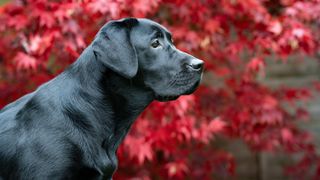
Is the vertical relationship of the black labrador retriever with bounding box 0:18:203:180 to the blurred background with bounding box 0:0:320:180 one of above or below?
above

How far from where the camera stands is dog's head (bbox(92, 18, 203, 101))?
2520 mm

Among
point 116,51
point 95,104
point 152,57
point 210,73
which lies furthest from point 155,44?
point 210,73

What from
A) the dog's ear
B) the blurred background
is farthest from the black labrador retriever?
the blurred background

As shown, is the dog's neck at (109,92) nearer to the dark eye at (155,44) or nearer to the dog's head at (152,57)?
the dog's head at (152,57)

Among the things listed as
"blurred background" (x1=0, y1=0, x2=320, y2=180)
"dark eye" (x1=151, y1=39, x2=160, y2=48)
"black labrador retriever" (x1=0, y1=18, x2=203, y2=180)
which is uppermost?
"dark eye" (x1=151, y1=39, x2=160, y2=48)

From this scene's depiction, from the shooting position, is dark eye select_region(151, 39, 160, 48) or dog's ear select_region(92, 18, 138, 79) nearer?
dog's ear select_region(92, 18, 138, 79)

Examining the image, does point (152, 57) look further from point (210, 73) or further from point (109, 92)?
point (210, 73)

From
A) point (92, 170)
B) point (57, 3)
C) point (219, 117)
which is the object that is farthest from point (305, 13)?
point (92, 170)

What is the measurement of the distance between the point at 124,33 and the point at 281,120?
3.16 m

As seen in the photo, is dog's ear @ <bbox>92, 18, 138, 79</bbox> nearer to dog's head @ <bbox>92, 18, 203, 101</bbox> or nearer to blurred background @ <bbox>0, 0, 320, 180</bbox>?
dog's head @ <bbox>92, 18, 203, 101</bbox>

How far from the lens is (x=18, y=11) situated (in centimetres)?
450

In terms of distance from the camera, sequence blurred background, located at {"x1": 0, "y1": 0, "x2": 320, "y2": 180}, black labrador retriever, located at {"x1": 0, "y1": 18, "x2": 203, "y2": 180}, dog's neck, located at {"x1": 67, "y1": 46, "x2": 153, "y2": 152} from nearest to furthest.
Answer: black labrador retriever, located at {"x1": 0, "y1": 18, "x2": 203, "y2": 180}, dog's neck, located at {"x1": 67, "y1": 46, "x2": 153, "y2": 152}, blurred background, located at {"x1": 0, "y1": 0, "x2": 320, "y2": 180}

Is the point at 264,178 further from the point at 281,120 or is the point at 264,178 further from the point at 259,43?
the point at 259,43

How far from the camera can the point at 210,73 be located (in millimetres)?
6023
